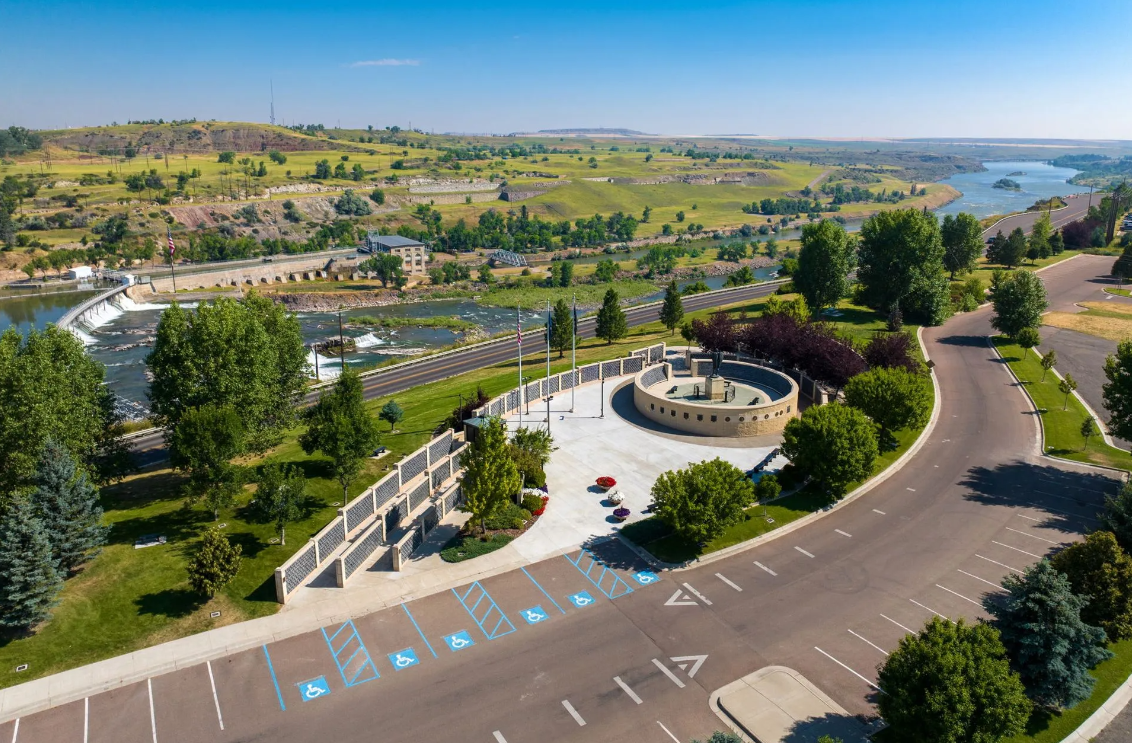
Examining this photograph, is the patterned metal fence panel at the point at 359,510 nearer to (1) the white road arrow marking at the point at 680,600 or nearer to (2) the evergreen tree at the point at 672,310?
(1) the white road arrow marking at the point at 680,600

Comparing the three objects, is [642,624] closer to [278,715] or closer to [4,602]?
[278,715]

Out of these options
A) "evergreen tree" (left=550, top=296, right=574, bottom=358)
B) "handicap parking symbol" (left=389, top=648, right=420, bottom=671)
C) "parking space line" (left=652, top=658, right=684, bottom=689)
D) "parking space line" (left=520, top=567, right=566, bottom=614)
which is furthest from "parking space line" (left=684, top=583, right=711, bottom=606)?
"evergreen tree" (left=550, top=296, right=574, bottom=358)

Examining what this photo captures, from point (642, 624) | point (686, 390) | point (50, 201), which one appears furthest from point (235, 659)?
point (50, 201)

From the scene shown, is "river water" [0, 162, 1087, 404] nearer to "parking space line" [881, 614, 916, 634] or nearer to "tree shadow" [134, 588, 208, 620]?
"tree shadow" [134, 588, 208, 620]

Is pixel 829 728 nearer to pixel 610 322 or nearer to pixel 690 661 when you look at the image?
pixel 690 661

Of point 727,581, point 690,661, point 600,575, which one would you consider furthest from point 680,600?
point 690,661

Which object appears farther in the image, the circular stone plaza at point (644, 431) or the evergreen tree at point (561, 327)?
the evergreen tree at point (561, 327)

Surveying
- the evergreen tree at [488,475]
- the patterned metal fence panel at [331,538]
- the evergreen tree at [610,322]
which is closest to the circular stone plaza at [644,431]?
the evergreen tree at [488,475]
